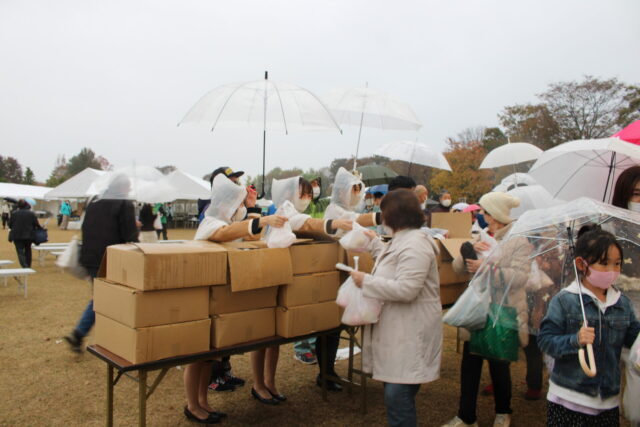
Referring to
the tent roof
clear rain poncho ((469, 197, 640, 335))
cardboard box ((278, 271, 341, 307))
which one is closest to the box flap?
cardboard box ((278, 271, 341, 307))

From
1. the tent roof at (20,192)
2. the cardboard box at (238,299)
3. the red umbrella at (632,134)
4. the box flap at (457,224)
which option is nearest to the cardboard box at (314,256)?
the cardboard box at (238,299)

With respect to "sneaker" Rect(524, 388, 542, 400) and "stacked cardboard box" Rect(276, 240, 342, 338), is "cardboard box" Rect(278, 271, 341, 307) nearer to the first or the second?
"stacked cardboard box" Rect(276, 240, 342, 338)

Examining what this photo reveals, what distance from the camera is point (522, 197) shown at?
5148mm

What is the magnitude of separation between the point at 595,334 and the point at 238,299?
197 centimetres

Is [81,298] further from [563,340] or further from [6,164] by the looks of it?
[6,164]

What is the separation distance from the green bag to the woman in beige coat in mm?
388

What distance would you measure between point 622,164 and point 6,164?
260 feet

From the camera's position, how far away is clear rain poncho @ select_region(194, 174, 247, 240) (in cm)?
335

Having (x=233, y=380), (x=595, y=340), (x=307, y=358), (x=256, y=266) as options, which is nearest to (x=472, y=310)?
(x=595, y=340)

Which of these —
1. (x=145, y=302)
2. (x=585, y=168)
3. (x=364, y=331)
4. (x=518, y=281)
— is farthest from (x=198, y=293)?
(x=585, y=168)

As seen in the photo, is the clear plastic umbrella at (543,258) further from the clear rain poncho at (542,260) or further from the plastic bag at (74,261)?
the plastic bag at (74,261)

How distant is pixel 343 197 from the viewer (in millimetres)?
4090

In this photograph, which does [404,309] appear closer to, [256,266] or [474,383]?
[256,266]

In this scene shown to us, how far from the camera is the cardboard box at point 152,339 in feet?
8.34
